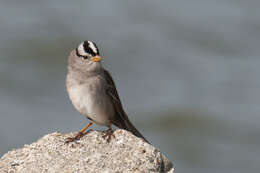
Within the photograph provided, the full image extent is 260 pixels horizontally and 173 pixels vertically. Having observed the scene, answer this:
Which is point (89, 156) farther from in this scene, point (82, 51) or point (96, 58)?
point (82, 51)

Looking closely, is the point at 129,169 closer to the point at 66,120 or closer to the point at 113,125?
the point at 113,125

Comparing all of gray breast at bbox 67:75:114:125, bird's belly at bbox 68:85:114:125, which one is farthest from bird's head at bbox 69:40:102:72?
bird's belly at bbox 68:85:114:125

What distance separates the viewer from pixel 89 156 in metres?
9.05

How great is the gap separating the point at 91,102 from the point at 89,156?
1.50 metres

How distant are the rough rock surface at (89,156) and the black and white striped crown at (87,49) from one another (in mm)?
1240

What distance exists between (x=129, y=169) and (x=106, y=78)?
2.23 m

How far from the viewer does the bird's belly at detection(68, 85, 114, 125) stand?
1036 centimetres

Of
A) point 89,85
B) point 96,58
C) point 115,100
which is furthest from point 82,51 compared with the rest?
point 115,100

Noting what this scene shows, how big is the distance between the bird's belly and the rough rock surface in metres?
0.80

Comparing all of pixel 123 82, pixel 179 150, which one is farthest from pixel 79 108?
pixel 123 82

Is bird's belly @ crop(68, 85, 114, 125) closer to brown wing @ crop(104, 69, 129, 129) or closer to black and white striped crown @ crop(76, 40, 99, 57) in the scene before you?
brown wing @ crop(104, 69, 129, 129)

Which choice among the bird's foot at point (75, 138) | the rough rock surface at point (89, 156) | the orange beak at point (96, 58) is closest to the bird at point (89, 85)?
the orange beak at point (96, 58)

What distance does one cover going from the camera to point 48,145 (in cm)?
945

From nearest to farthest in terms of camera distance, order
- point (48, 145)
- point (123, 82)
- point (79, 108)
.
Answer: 1. point (48, 145)
2. point (79, 108)
3. point (123, 82)
